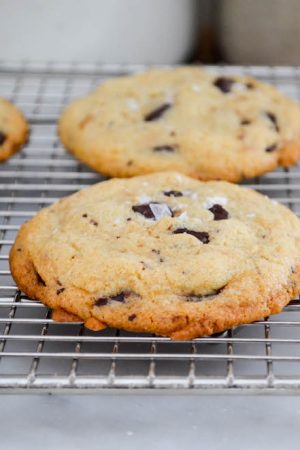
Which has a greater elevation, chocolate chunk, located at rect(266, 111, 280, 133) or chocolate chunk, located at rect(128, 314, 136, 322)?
chocolate chunk, located at rect(128, 314, 136, 322)

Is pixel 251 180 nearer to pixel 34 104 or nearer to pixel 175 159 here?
pixel 175 159

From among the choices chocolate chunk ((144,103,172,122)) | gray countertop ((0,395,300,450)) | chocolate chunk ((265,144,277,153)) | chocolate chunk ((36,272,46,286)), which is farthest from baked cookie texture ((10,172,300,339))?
chocolate chunk ((144,103,172,122))

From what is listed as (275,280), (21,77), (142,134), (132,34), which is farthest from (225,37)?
(275,280)

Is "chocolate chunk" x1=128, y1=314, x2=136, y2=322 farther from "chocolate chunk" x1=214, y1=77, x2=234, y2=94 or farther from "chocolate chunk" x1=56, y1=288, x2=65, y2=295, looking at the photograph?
"chocolate chunk" x1=214, y1=77, x2=234, y2=94

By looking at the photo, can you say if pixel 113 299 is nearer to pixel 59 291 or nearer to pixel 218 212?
pixel 59 291

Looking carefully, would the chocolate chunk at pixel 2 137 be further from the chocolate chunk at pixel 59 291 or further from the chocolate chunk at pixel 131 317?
the chocolate chunk at pixel 131 317

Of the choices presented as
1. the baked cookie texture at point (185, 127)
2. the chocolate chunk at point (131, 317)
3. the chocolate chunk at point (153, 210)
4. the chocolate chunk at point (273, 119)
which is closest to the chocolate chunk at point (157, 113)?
the baked cookie texture at point (185, 127)
